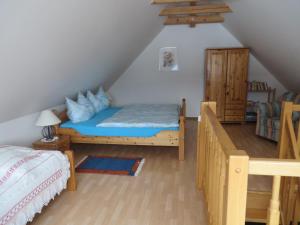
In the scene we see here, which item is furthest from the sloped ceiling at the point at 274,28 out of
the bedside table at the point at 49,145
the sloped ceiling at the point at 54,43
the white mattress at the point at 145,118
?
the bedside table at the point at 49,145

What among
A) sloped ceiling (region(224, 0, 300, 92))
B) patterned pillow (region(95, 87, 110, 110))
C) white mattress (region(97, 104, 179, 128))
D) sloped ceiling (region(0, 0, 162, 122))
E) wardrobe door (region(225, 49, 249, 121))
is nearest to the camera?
sloped ceiling (region(0, 0, 162, 122))

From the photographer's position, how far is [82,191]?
265 cm

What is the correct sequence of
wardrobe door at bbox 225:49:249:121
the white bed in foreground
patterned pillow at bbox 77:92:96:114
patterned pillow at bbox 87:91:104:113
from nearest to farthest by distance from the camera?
the white bed in foreground, patterned pillow at bbox 77:92:96:114, patterned pillow at bbox 87:91:104:113, wardrobe door at bbox 225:49:249:121

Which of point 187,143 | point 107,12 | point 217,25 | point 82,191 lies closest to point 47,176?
point 82,191

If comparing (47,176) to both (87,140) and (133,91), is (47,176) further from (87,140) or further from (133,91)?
(133,91)

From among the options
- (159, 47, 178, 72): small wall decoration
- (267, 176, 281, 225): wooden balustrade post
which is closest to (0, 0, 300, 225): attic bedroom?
(267, 176, 281, 225): wooden balustrade post

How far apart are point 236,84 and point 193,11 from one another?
198 centimetres

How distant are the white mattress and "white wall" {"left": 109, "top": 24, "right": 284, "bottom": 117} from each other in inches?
50.7

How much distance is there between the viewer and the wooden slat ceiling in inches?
154

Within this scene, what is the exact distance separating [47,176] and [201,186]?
168 cm

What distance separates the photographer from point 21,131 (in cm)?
297

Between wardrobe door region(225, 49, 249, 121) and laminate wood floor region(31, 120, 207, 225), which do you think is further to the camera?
wardrobe door region(225, 49, 249, 121)

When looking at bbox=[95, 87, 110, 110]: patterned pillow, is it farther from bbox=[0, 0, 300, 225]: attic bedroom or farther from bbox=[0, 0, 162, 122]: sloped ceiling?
bbox=[0, 0, 162, 122]: sloped ceiling

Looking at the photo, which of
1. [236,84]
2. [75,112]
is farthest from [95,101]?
[236,84]
